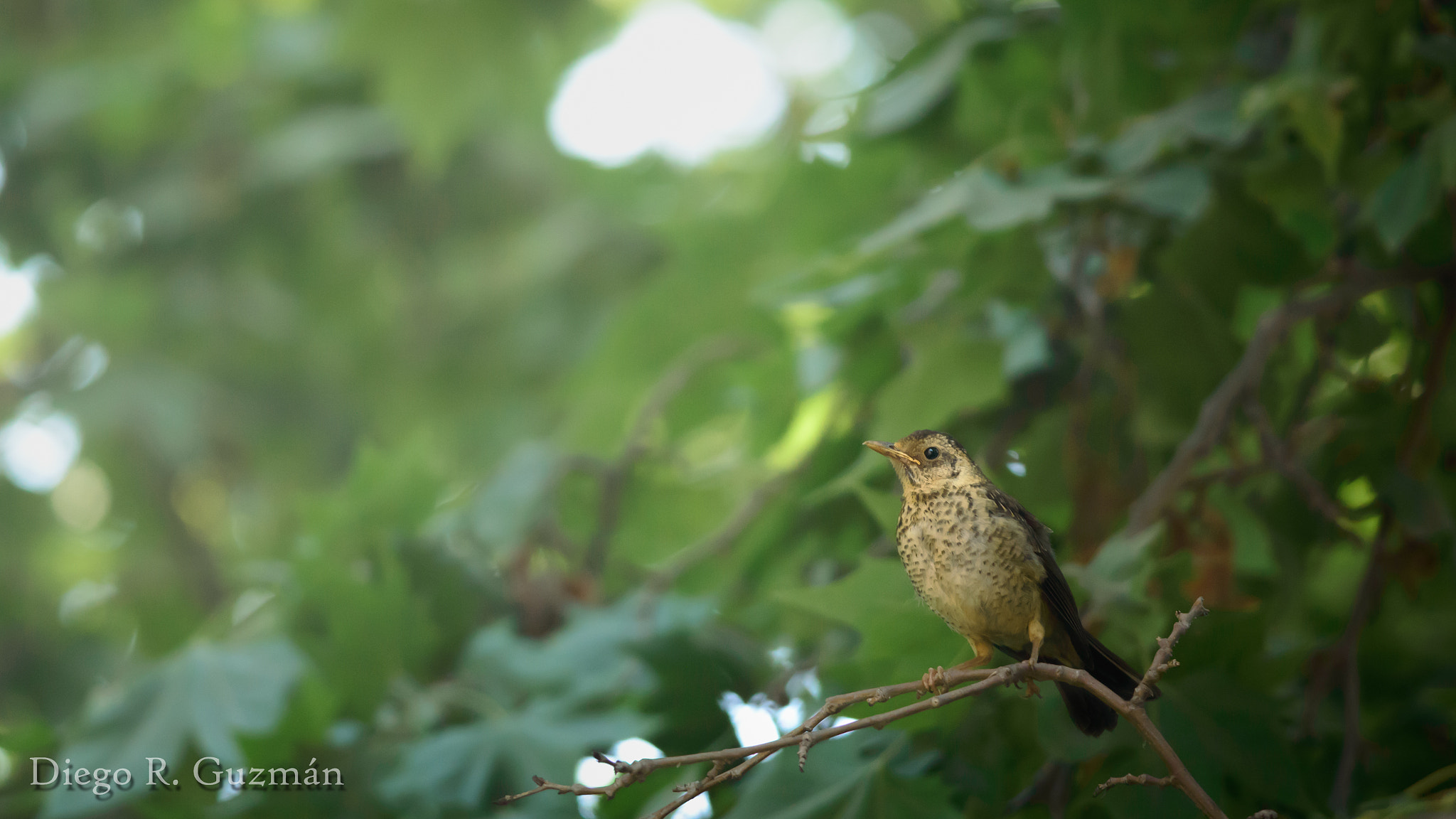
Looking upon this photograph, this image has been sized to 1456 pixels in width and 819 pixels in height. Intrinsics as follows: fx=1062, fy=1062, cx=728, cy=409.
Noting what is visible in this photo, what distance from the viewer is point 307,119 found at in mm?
4441

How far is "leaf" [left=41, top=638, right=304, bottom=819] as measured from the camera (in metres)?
1.52

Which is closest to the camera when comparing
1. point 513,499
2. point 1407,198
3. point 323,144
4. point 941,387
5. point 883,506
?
point 883,506

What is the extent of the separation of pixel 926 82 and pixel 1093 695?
107 centimetres

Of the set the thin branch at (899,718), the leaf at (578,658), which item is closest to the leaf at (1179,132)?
the thin branch at (899,718)

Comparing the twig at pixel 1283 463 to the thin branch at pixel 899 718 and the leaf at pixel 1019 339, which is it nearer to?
the leaf at pixel 1019 339

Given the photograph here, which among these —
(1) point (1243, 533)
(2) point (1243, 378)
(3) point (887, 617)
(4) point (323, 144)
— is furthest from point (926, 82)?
(4) point (323, 144)

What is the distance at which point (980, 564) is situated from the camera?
729 mm

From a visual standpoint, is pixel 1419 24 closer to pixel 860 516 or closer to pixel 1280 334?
pixel 1280 334

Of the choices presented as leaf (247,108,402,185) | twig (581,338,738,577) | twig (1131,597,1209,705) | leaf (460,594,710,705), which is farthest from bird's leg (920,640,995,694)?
leaf (247,108,402,185)

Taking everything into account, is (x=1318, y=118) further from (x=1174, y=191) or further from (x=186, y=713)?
(x=186, y=713)

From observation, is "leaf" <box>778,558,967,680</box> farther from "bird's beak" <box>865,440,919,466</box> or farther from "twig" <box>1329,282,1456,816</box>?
"twig" <box>1329,282,1456,816</box>

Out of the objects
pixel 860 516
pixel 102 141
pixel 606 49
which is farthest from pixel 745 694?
pixel 102 141

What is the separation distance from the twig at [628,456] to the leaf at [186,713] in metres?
0.60

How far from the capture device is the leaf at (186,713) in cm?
152
